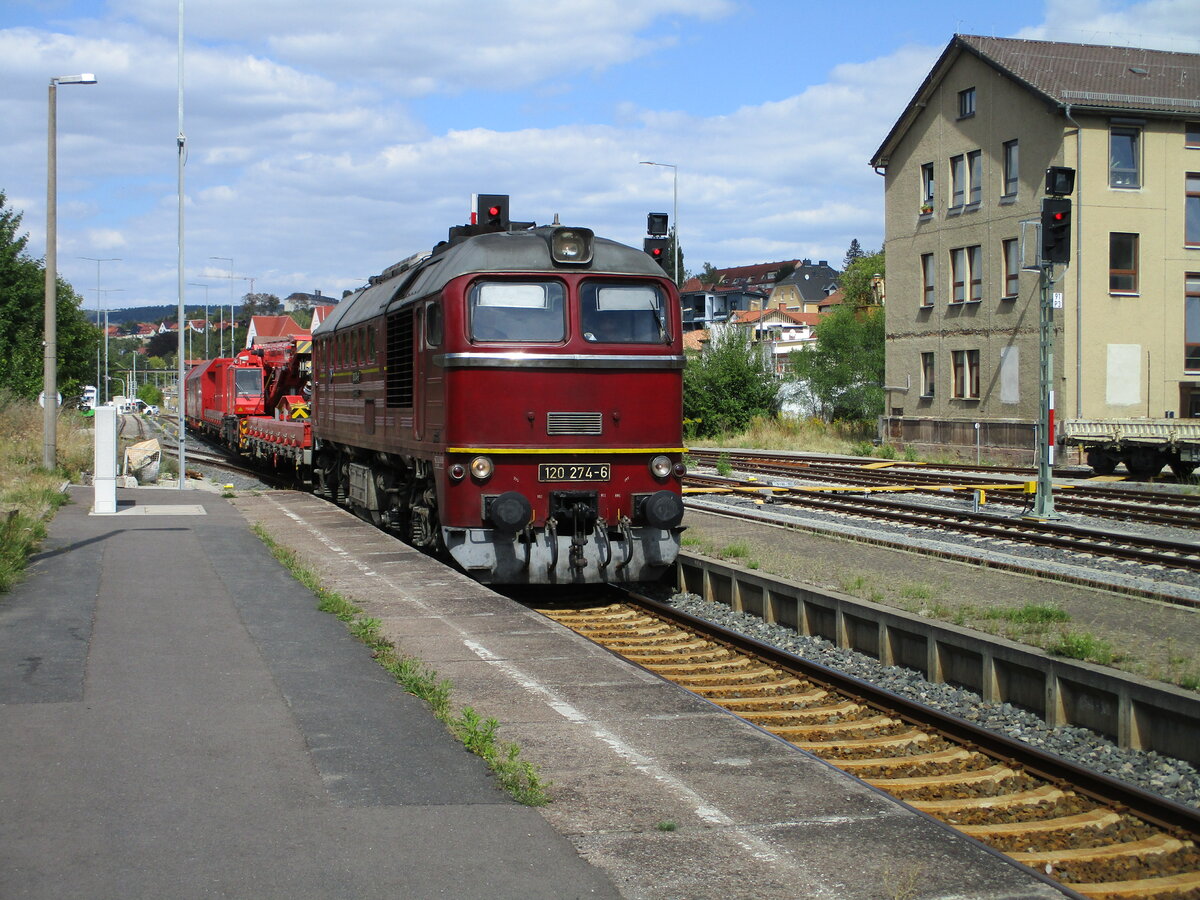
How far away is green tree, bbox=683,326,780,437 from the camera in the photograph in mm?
46969

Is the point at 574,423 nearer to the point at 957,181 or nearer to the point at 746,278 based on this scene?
the point at 957,181

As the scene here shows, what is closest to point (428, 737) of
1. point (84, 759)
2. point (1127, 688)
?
point (84, 759)

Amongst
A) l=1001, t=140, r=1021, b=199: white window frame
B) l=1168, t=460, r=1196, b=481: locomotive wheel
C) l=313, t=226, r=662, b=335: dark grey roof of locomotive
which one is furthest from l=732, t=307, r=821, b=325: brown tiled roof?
l=313, t=226, r=662, b=335: dark grey roof of locomotive

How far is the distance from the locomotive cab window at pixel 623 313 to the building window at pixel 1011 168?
1063 inches

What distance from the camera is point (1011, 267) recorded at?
3638 cm

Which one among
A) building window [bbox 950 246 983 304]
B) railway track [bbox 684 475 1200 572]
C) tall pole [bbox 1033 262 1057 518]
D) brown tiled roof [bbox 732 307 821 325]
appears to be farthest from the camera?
brown tiled roof [bbox 732 307 821 325]

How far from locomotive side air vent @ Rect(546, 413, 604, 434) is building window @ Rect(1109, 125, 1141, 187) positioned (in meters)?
27.3

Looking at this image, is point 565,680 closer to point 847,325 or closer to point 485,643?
point 485,643

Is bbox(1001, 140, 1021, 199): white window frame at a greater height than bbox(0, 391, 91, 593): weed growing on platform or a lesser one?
greater

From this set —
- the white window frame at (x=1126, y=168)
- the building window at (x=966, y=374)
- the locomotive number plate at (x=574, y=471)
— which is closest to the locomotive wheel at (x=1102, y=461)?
the building window at (x=966, y=374)

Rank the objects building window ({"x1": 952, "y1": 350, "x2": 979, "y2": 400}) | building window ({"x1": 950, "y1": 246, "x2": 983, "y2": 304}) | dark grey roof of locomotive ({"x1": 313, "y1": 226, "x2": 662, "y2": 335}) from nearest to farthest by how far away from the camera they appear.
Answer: dark grey roof of locomotive ({"x1": 313, "y1": 226, "x2": 662, "y2": 335}) → building window ({"x1": 950, "y1": 246, "x2": 983, "y2": 304}) → building window ({"x1": 952, "y1": 350, "x2": 979, "y2": 400})

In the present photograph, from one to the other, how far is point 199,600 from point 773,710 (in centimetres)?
514

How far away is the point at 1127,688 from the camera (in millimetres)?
7336

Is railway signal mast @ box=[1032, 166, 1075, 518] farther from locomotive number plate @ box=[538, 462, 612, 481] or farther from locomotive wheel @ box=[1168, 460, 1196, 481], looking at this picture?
locomotive wheel @ box=[1168, 460, 1196, 481]
